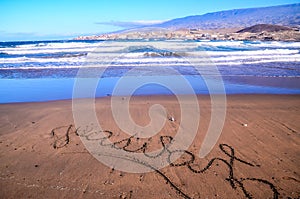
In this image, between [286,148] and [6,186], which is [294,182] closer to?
[286,148]

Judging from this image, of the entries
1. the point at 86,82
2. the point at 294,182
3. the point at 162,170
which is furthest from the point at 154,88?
the point at 294,182

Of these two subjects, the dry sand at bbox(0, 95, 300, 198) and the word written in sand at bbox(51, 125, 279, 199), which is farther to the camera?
the word written in sand at bbox(51, 125, 279, 199)

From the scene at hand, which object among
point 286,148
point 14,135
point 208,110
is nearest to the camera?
point 286,148

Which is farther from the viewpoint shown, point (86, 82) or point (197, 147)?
point (86, 82)

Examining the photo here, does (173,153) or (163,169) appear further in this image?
(173,153)

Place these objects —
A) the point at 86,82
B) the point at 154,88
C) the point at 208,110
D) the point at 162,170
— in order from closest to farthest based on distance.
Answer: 1. the point at 162,170
2. the point at 208,110
3. the point at 154,88
4. the point at 86,82

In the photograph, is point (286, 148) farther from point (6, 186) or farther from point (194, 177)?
point (6, 186)

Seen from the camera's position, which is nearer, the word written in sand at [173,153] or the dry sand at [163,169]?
the dry sand at [163,169]
